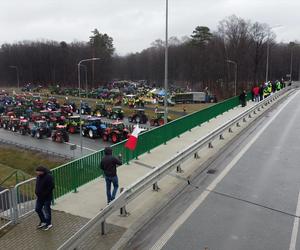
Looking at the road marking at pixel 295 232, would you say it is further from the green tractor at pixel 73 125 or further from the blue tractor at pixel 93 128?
the green tractor at pixel 73 125

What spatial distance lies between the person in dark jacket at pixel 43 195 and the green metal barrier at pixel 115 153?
5.15 feet

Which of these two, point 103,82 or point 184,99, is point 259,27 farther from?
point 103,82

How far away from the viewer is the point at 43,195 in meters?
8.52

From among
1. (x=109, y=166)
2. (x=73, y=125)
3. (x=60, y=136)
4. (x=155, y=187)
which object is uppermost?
(x=109, y=166)

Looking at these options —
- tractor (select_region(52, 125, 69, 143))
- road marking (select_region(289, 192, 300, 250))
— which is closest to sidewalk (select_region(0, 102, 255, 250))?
road marking (select_region(289, 192, 300, 250))

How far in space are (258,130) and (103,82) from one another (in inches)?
4959

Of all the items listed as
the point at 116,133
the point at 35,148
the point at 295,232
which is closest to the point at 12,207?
the point at 295,232

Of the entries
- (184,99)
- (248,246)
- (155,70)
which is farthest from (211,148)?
(155,70)

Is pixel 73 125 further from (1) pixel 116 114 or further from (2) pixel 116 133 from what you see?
(1) pixel 116 114

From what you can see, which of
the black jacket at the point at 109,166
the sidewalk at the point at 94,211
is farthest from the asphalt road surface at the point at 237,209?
the black jacket at the point at 109,166

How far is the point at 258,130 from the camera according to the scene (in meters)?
19.7

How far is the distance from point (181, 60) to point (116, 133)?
115 m

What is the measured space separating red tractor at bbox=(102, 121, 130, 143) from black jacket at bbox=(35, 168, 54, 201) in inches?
1046

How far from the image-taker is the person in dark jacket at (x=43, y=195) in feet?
27.9
